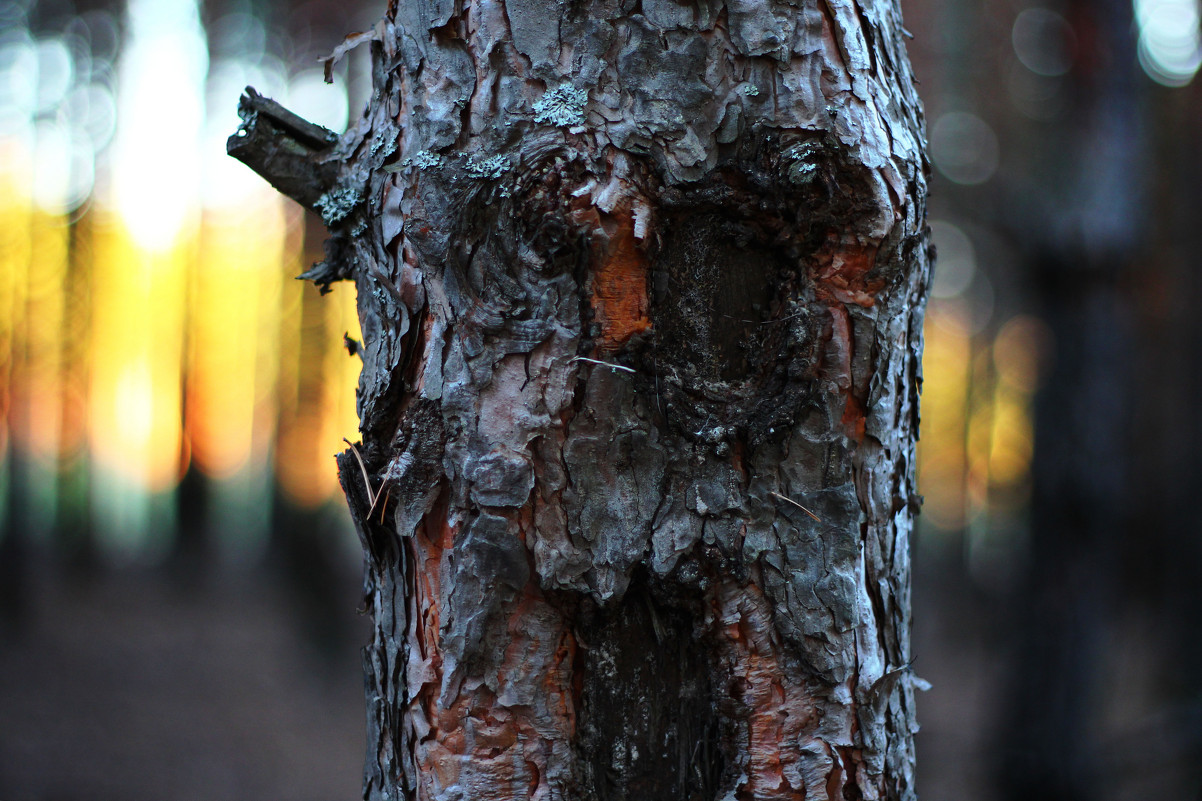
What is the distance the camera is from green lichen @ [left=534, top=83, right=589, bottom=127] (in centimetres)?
119

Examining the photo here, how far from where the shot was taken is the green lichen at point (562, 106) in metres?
1.19

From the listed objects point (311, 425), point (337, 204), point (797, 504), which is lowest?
point (797, 504)

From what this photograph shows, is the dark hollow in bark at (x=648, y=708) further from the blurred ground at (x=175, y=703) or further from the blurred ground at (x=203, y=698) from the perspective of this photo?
the blurred ground at (x=175, y=703)

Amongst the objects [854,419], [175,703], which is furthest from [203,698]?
[854,419]

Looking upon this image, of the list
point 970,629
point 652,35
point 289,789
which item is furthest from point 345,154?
point 970,629

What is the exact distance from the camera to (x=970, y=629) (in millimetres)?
14391

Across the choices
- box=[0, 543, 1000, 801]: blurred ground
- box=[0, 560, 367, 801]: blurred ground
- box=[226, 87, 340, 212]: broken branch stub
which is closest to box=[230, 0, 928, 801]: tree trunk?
box=[226, 87, 340, 212]: broken branch stub

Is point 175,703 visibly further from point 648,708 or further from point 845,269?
point 845,269

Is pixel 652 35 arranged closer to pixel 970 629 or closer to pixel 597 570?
pixel 597 570

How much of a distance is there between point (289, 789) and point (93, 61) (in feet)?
48.2

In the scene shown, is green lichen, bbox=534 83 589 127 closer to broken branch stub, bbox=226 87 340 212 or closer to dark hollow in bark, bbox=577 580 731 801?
broken branch stub, bbox=226 87 340 212

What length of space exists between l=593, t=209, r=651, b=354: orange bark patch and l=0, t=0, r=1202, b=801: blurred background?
12.2 feet

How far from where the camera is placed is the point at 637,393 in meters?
1.21

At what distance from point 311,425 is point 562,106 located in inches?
459
